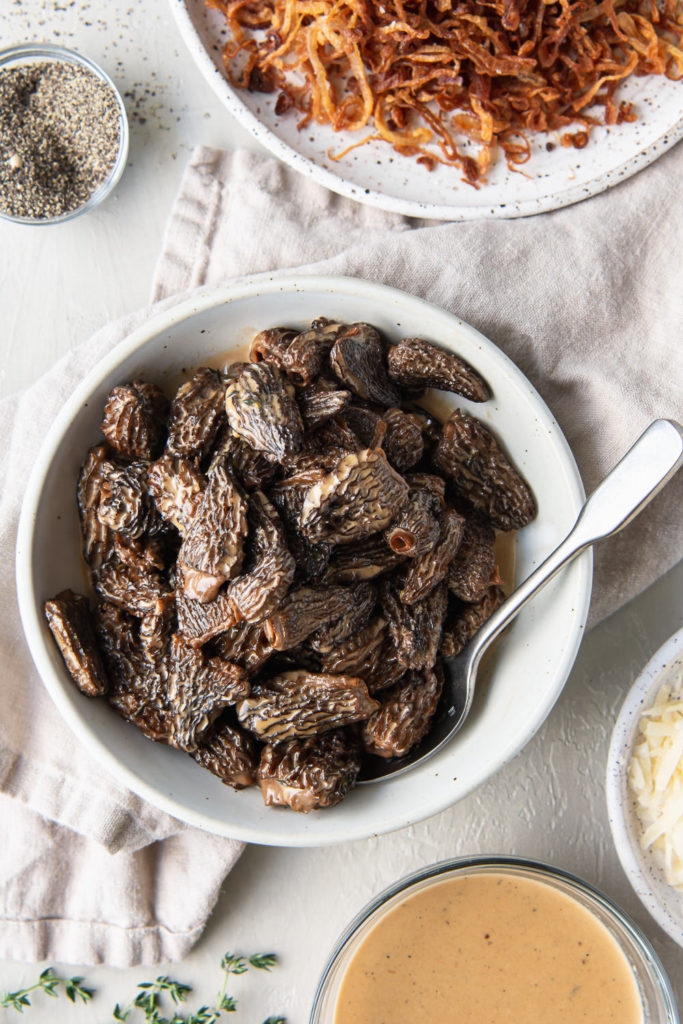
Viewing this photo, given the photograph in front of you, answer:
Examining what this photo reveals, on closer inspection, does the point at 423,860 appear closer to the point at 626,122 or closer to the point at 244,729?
the point at 244,729

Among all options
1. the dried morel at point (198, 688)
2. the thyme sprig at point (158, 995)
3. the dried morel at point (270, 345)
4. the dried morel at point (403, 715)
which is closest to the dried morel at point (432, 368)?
the dried morel at point (270, 345)

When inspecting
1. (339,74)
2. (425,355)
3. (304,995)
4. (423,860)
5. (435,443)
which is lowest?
(304,995)

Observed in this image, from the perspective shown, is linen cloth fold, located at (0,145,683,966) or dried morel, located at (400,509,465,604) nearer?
dried morel, located at (400,509,465,604)

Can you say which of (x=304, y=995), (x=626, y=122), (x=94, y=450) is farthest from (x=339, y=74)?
(x=304, y=995)

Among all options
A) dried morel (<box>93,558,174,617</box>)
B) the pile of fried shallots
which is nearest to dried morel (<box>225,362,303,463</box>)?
the pile of fried shallots

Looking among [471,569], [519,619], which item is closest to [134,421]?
[471,569]

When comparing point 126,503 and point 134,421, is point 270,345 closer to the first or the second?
point 134,421

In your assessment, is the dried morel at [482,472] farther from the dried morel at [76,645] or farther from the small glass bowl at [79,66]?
the small glass bowl at [79,66]

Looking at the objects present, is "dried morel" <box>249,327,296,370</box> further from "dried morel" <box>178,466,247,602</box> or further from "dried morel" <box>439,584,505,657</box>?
"dried morel" <box>439,584,505,657</box>
